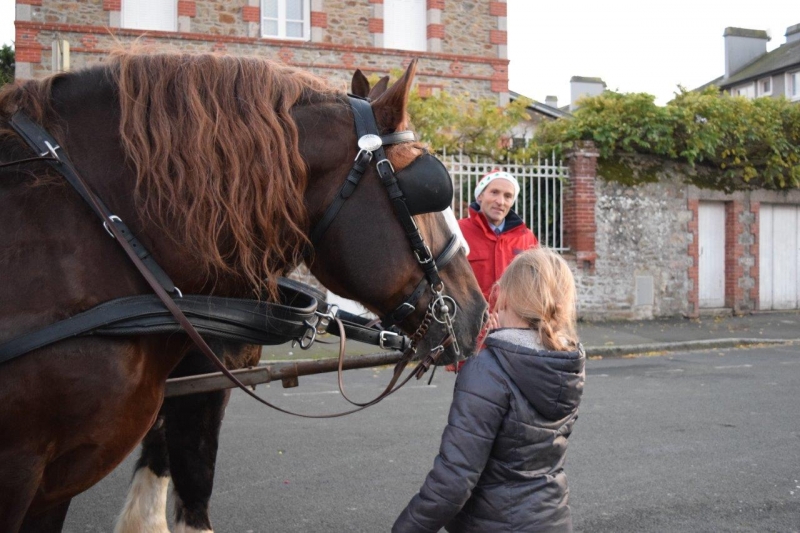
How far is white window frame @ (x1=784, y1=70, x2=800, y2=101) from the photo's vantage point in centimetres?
4347

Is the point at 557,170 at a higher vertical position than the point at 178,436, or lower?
higher

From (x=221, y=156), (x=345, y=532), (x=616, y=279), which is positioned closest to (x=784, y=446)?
(x=345, y=532)

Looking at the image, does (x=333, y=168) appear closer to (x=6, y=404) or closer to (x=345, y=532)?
(x=6, y=404)

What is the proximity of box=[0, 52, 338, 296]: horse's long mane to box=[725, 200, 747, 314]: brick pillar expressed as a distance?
50.9ft

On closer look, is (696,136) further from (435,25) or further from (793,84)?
(793,84)

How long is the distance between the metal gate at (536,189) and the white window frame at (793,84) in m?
34.8

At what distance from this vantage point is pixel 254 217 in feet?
7.53

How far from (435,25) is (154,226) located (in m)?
18.5

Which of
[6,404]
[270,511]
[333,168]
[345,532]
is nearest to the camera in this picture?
[6,404]

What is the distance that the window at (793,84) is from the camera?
4350 cm

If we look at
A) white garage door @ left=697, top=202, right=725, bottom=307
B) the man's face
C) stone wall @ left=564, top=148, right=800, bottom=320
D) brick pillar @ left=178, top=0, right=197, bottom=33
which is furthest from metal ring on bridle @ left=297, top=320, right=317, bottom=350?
brick pillar @ left=178, top=0, right=197, bottom=33

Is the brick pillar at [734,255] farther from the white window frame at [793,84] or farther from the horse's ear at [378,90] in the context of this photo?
the white window frame at [793,84]

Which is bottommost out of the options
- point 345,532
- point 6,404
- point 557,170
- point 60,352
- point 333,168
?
point 345,532

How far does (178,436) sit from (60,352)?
1601 millimetres
